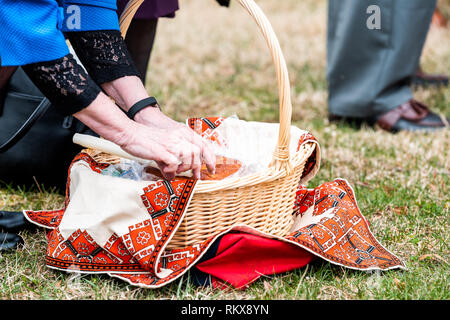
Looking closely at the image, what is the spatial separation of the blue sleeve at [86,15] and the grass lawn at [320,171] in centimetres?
63

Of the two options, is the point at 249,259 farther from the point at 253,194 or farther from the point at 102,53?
the point at 102,53

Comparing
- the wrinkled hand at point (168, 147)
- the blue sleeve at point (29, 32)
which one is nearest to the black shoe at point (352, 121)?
the wrinkled hand at point (168, 147)

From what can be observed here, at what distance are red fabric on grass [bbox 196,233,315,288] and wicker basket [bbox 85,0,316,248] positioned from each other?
0.21 feet

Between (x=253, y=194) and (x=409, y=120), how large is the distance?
4.89ft

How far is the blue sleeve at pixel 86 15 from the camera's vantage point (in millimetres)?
1396

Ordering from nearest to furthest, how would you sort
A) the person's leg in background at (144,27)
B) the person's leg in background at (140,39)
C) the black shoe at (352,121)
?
the person's leg in background at (144,27) → the person's leg in background at (140,39) → the black shoe at (352,121)

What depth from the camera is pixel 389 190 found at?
77.0 inches

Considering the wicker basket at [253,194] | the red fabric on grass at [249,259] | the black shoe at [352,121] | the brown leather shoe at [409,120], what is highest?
the wicker basket at [253,194]

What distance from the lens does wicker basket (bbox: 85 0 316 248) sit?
1313mm

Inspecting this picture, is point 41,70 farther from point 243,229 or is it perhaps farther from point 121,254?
point 243,229

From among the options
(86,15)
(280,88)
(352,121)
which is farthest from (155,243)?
(352,121)

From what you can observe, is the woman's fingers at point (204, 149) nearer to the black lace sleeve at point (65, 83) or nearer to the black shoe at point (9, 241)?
the black lace sleeve at point (65, 83)

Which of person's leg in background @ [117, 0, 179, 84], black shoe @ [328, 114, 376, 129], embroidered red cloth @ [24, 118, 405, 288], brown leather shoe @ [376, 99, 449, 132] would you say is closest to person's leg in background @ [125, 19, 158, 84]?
person's leg in background @ [117, 0, 179, 84]

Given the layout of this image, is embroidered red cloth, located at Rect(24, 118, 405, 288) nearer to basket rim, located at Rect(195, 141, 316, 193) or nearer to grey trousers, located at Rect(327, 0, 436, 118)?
basket rim, located at Rect(195, 141, 316, 193)
